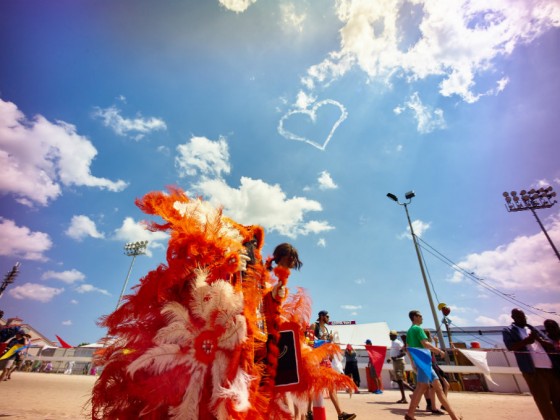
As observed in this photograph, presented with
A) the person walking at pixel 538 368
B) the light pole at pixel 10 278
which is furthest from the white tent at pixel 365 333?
the light pole at pixel 10 278

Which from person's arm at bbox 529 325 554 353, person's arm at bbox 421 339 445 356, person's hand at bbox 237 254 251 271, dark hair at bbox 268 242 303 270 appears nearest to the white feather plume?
person's hand at bbox 237 254 251 271

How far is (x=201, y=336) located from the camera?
1722mm

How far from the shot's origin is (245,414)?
153 centimetres

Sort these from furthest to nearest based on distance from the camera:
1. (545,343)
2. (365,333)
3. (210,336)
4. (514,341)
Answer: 1. (365,333)
2. (514,341)
3. (545,343)
4. (210,336)

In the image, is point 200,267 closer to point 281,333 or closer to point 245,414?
point 281,333

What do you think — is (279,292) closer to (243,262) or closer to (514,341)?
(243,262)

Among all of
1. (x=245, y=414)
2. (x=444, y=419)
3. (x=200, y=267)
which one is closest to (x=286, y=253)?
(x=200, y=267)

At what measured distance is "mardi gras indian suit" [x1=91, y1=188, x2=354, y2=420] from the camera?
159 cm

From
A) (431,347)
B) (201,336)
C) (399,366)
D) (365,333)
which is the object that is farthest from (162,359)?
(365,333)

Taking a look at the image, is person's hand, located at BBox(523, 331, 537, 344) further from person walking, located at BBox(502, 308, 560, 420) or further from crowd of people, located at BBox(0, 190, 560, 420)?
crowd of people, located at BBox(0, 190, 560, 420)

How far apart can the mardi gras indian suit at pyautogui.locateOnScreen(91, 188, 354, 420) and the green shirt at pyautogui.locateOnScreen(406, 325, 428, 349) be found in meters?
3.34

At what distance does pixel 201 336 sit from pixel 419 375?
14.5 ft

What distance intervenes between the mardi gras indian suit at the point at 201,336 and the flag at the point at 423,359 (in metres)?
3.25

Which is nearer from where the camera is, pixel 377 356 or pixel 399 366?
pixel 377 356
